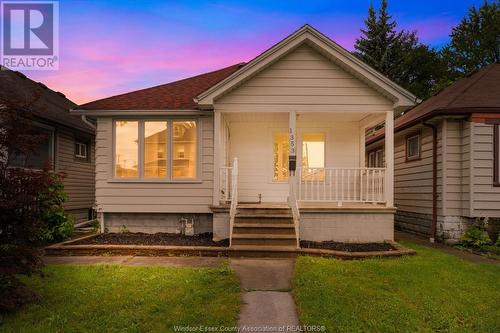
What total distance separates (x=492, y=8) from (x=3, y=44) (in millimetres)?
34389

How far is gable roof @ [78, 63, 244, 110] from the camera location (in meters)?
9.58

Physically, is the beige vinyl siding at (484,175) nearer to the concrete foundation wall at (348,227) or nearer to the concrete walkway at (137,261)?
the concrete foundation wall at (348,227)

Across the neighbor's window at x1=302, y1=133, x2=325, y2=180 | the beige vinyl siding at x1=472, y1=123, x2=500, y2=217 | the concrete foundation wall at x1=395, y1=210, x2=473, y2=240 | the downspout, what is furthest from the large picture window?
the beige vinyl siding at x1=472, y1=123, x2=500, y2=217

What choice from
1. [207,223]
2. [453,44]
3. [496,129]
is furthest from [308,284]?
[453,44]

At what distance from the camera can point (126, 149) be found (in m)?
9.77

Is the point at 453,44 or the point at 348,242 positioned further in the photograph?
the point at 453,44

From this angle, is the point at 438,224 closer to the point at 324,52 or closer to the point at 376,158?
the point at 324,52

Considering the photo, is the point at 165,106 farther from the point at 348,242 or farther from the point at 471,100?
the point at 471,100

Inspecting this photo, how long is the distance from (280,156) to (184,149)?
3.01 metres

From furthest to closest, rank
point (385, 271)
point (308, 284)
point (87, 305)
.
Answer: point (385, 271) < point (308, 284) < point (87, 305)

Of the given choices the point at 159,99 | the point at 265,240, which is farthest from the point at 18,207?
the point at 159,99

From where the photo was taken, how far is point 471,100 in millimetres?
9461

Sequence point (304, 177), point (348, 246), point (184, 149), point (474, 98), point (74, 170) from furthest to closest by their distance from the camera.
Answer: point (74, 170)
point (304, 177)
point (184, 149)
point (474, 98)
point (348, 246)

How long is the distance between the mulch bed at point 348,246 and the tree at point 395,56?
26.8m
